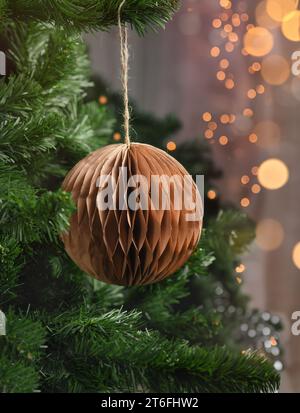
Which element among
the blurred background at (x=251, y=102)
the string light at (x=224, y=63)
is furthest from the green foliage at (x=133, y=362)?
the string light at (x=224, y=63)

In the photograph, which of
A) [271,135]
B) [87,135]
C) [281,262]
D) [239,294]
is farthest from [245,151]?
[87,135]

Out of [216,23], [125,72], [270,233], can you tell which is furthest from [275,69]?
[125,72]

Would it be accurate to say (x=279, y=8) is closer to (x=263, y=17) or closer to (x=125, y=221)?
(x=263, y=17)

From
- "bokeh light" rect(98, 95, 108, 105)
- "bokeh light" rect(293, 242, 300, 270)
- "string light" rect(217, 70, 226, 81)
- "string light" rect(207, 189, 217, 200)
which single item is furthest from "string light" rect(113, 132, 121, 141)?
"bokeh light" rect(293, 242, 300, 270)

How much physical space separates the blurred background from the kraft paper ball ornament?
2.15 feet

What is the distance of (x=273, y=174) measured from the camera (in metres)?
1.17

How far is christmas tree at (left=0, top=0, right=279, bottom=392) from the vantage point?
0.44 meters

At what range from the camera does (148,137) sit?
0.75m

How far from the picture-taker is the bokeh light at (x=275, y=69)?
3.73ft

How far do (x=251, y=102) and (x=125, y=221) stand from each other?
0.83 meters

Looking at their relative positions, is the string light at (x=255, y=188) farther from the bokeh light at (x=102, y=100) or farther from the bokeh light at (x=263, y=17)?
the bokeh light at (x=102, y=100)

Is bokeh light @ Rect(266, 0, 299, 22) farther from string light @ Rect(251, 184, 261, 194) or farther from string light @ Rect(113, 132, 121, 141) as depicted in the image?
string light @ Rect(113, 132, 121, 141)
